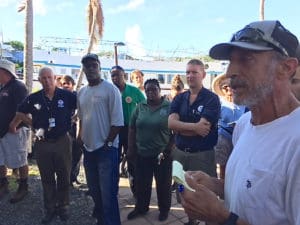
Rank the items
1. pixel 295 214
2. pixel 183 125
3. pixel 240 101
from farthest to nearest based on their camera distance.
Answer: pixel 183 125, pixel 240 101, pixel 295 214

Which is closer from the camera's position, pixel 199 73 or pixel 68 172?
Result: pixel 199 73

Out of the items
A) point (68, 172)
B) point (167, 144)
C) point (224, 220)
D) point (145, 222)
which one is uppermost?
point (224, 220)

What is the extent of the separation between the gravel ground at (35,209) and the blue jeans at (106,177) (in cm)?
56

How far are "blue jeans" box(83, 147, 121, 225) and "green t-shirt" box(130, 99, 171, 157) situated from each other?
1.64 feet

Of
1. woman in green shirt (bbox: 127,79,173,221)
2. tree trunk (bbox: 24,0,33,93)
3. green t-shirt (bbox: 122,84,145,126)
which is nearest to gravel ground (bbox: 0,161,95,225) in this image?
woman in green shirt (bbox: 127,79,173,221)

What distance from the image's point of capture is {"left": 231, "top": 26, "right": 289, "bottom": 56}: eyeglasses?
1.42 m

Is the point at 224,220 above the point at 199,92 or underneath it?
underneath

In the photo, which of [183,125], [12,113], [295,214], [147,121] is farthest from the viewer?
[12,113]

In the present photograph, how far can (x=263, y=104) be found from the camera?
147 centimetres

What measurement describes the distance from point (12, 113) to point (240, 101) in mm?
4213

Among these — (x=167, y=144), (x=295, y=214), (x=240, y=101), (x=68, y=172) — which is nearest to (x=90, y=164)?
(x=68, y=172)

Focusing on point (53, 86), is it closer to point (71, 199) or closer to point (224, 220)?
point (71, 199)

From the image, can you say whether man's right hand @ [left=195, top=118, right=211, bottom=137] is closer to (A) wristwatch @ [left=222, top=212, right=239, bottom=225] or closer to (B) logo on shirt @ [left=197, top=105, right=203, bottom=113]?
(B) logo on shirt @ [left=197, top=105, right=203, bottom=113]

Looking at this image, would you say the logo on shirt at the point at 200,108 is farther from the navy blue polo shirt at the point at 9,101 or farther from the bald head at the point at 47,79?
the navy blue polo shirt at the point at 9,101
